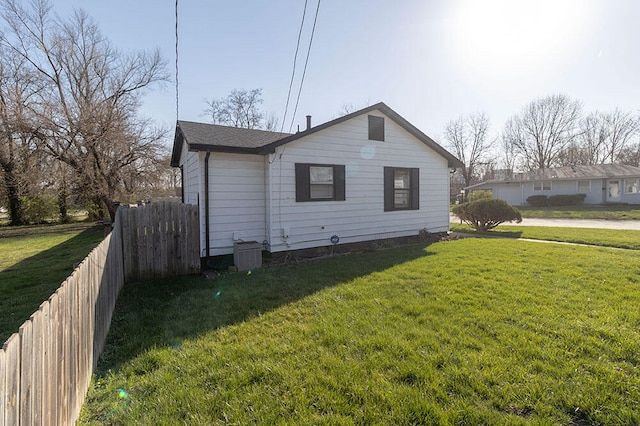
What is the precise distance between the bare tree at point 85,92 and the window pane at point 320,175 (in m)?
11.8

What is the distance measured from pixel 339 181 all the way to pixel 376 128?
6.75 feet

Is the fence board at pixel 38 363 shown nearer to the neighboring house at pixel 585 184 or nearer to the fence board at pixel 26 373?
the fence board at pixel 26 373

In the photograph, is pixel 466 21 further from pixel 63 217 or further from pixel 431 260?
pixel 63 217

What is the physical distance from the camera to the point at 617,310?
4043 mm

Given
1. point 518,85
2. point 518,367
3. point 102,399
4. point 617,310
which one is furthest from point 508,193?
point 102,399

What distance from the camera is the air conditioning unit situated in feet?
22.3

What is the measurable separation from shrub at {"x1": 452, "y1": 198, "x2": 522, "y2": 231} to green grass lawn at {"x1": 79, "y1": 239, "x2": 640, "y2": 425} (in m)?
6.54

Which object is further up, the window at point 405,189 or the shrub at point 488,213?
the window at point 405,189

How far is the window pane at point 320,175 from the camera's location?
8.27 metres

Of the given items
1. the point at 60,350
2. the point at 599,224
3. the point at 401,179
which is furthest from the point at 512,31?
the point at 599,224

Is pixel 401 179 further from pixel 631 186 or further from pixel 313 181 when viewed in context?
pixel 631 186

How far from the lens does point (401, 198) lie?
32.9 ft

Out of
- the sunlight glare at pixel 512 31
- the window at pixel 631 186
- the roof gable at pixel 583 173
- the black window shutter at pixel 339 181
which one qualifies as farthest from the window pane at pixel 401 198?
the window at pixel 631 186

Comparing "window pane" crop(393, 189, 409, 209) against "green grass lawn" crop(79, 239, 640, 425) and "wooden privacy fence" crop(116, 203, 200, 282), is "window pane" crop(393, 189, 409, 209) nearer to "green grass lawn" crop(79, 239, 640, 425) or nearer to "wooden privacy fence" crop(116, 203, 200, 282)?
"green grass lawn" crop(79, 239, 640, 425)
